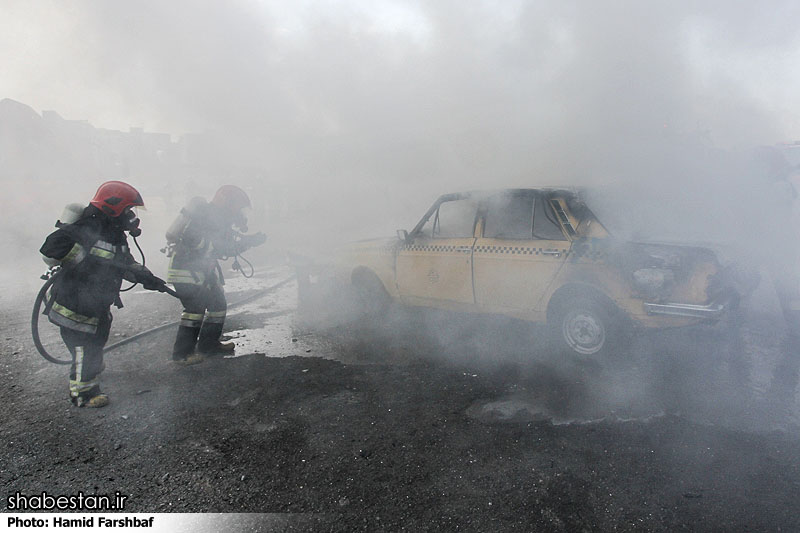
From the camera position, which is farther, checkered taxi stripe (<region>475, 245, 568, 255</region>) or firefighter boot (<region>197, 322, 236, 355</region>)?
firefighter boot (<region>197, 322, 236, 355</region>)

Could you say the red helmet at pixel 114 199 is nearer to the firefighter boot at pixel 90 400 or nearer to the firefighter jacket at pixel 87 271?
the firefighter jacket at pixel 87 271

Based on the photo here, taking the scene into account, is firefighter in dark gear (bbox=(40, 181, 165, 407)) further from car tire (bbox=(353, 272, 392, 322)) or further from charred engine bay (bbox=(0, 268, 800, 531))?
car tire (bbox=(353, 272, 392, 322))

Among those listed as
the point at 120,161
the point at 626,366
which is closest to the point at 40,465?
the point at 626,366

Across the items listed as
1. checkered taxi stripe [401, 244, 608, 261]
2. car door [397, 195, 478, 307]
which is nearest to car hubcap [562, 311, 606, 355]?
checkered taxi stripe [401, 244, 608, 261]

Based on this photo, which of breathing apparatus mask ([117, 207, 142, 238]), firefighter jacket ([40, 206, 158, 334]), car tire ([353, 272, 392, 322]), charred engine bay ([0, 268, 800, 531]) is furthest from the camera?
car tire ([353, 272, 392, 322])

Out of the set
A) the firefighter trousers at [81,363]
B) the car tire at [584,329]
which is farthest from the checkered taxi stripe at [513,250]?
the firefighter trousers at [81,363]

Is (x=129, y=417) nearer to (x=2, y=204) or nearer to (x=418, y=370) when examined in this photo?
(x=418, y=370)

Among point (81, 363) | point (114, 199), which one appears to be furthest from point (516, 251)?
point (81, 363)

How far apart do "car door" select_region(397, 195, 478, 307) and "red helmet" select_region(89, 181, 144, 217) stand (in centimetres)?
275

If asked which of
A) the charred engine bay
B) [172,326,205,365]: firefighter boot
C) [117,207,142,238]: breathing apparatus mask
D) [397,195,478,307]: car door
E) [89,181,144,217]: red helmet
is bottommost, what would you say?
the charred engine bay

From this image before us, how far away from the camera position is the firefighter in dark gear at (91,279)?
10.5 ft

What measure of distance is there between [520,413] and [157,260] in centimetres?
1171

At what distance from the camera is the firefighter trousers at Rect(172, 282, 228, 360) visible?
4.07 meters

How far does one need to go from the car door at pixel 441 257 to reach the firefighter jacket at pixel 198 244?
6.26 feet
